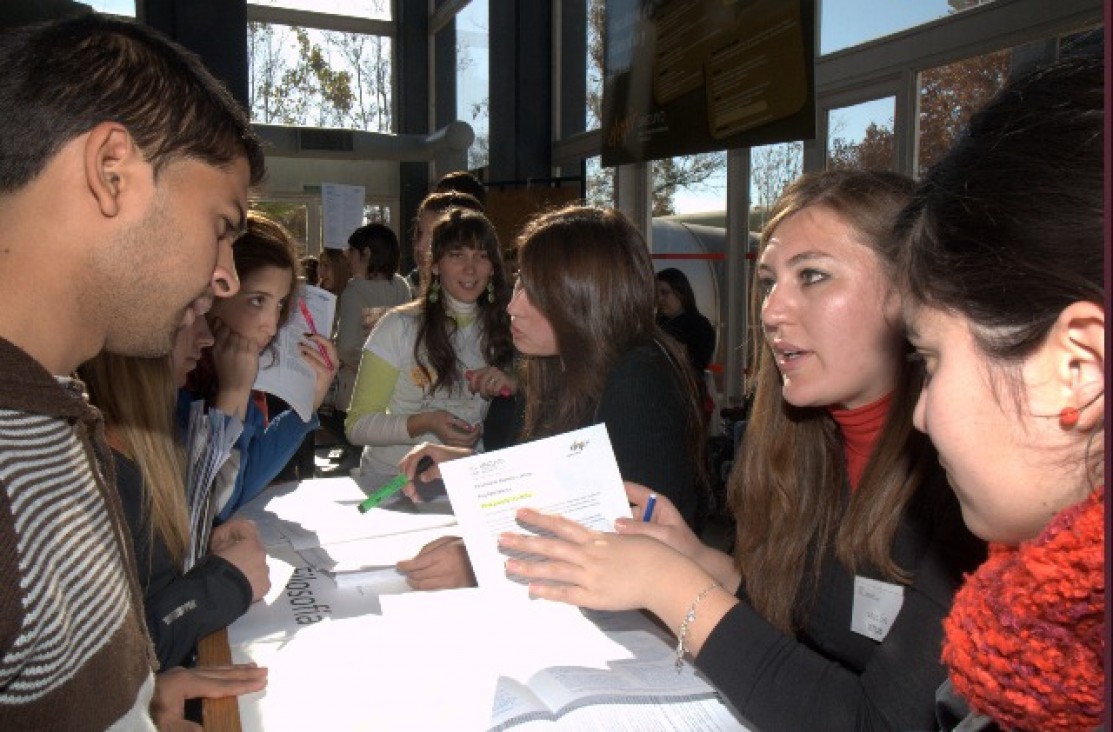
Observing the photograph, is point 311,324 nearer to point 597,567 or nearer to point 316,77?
point 597,567

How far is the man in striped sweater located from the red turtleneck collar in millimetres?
1029

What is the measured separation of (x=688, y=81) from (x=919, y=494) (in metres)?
3.94

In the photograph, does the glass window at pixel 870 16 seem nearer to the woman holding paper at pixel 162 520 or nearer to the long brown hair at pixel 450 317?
the long brown hair at pixel 450 317

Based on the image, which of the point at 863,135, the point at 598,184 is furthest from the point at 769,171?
the point at 598,184

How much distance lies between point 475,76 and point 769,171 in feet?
16.8

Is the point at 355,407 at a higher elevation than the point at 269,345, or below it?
below

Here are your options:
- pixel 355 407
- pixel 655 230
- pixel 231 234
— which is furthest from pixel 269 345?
pixel 655 230

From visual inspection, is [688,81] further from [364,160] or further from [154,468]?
[364,160]

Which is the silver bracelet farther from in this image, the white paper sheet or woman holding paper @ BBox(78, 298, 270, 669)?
the white paper sheet

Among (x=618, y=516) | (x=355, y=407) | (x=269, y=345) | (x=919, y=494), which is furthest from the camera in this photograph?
(x=355, y=407)

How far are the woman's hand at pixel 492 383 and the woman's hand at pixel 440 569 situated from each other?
108 cm

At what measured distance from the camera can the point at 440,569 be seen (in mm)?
1640

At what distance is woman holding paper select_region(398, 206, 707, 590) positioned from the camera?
1.87 m

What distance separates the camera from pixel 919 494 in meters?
1.24
